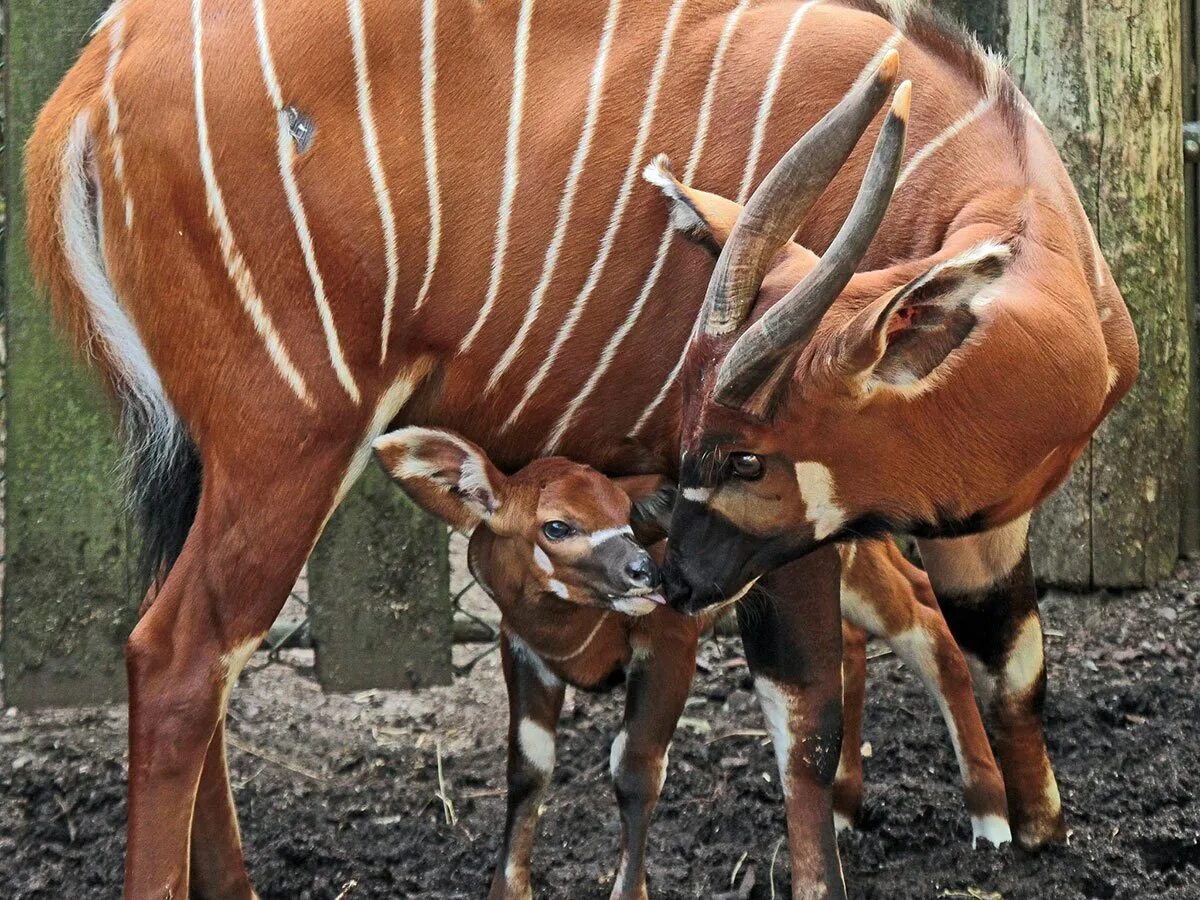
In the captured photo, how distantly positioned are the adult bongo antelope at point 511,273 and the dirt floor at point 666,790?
548 mm

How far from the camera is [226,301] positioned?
345 centimetres

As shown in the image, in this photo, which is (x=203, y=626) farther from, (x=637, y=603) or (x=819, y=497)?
(x=819, y=497)

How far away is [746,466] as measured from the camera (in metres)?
3.25

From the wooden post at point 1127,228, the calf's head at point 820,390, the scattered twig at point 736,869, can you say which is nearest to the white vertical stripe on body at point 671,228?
the calf's head at point 820,390

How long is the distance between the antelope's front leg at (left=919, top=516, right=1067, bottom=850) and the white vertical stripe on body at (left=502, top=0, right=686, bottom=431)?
1085 millimetres

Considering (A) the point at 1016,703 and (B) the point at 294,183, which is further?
(A) the point at 1016,703

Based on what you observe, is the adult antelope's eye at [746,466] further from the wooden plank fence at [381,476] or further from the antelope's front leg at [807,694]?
the wooden plank fence at [381,476]

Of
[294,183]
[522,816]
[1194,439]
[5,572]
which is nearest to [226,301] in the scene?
[294,183]

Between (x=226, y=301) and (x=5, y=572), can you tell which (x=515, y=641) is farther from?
(x=5, y=572)

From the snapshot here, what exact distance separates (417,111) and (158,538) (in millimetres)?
1173

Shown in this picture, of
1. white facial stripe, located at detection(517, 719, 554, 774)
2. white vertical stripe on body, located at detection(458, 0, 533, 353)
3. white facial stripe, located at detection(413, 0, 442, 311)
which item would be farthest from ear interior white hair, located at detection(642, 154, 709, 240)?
white facial stripe, located at detection(517, 719, 554, 774)

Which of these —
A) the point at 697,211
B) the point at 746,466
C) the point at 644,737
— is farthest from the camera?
the point at 644,737

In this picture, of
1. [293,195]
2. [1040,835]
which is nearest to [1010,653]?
[1040,835]

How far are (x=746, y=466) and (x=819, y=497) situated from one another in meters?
0.16
